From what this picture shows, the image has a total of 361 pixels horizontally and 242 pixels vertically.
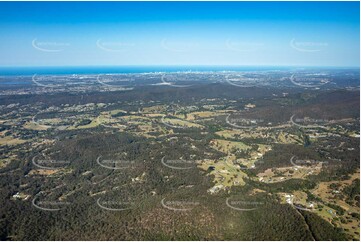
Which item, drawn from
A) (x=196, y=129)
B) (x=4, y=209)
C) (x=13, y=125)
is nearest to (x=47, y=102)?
(x=13, y=125)
